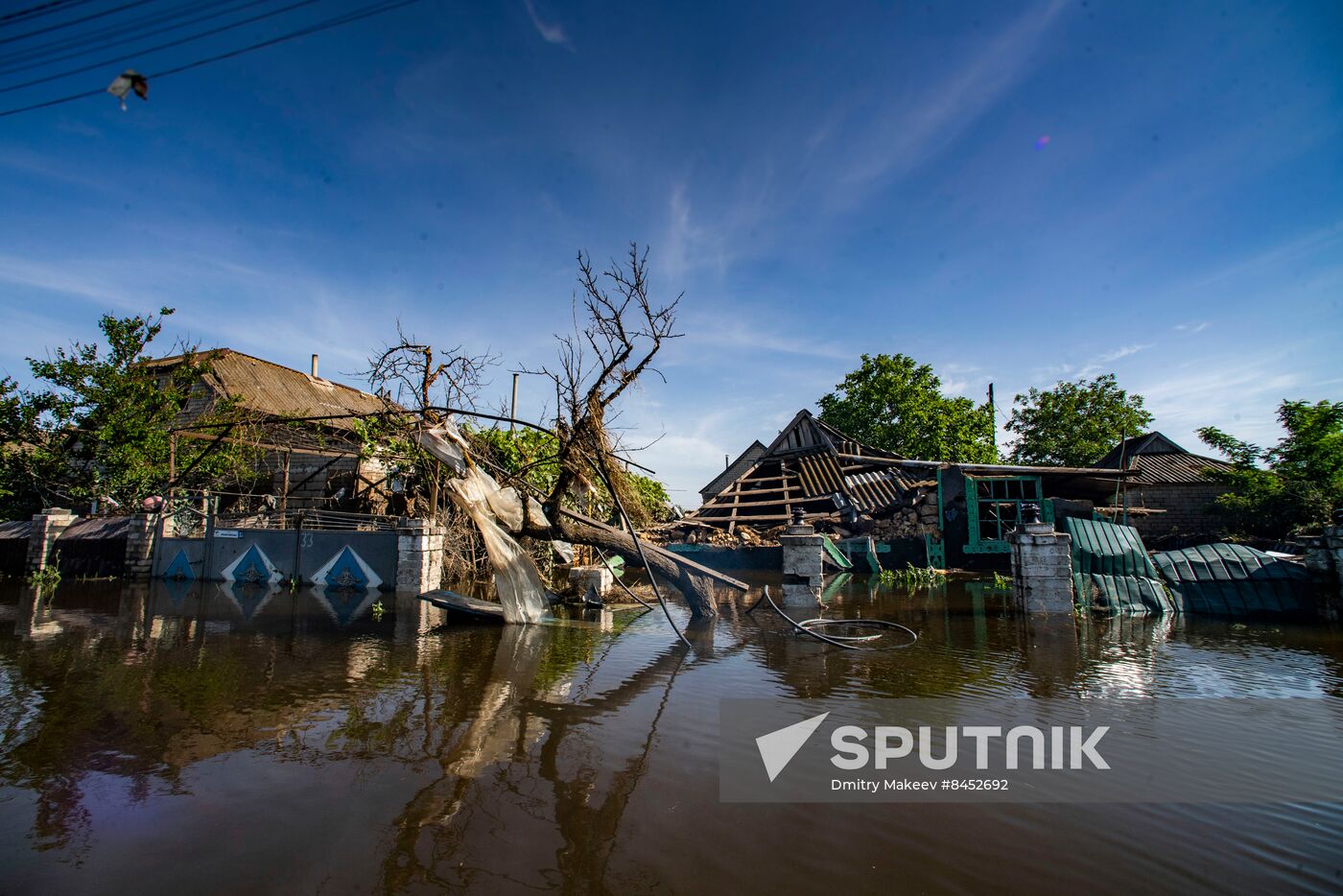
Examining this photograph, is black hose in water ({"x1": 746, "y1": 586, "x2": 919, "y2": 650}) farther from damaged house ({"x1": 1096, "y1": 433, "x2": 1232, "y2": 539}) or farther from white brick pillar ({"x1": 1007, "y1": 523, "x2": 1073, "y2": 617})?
damaged house ({"x1": 1096, "y1": 433, "x2": 1232, "y2": 539})

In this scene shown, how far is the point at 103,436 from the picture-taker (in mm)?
17453

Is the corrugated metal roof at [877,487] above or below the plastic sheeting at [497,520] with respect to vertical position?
above

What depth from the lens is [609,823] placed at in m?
3.53

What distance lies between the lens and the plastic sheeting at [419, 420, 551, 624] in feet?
32.0

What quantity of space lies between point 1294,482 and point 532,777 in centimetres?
2761

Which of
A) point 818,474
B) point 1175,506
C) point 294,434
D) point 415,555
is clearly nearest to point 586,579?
point 415,555

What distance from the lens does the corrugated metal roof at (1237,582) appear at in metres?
10.0

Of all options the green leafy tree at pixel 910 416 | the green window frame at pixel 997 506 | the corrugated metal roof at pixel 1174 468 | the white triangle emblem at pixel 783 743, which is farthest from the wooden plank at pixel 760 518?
the white triangle emblem at pixel 783 743

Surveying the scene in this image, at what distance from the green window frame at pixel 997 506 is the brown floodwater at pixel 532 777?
8.73 meters

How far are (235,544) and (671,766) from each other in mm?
15902

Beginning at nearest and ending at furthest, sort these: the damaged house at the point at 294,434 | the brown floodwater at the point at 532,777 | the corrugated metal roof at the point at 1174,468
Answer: the brown floodwater at the point at 532,777, the damaged house at the point at 294,434, the corrugated metal roof at the point at 1174,468

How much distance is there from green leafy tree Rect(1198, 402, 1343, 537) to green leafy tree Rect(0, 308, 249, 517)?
33934 mm

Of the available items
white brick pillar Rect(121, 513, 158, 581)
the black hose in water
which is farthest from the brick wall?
white brick pillar Rect(121, 513, 158, 581)

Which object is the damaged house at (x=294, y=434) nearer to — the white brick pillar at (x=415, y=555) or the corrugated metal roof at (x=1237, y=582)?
the white brick pillar at (x=415, y=555)
